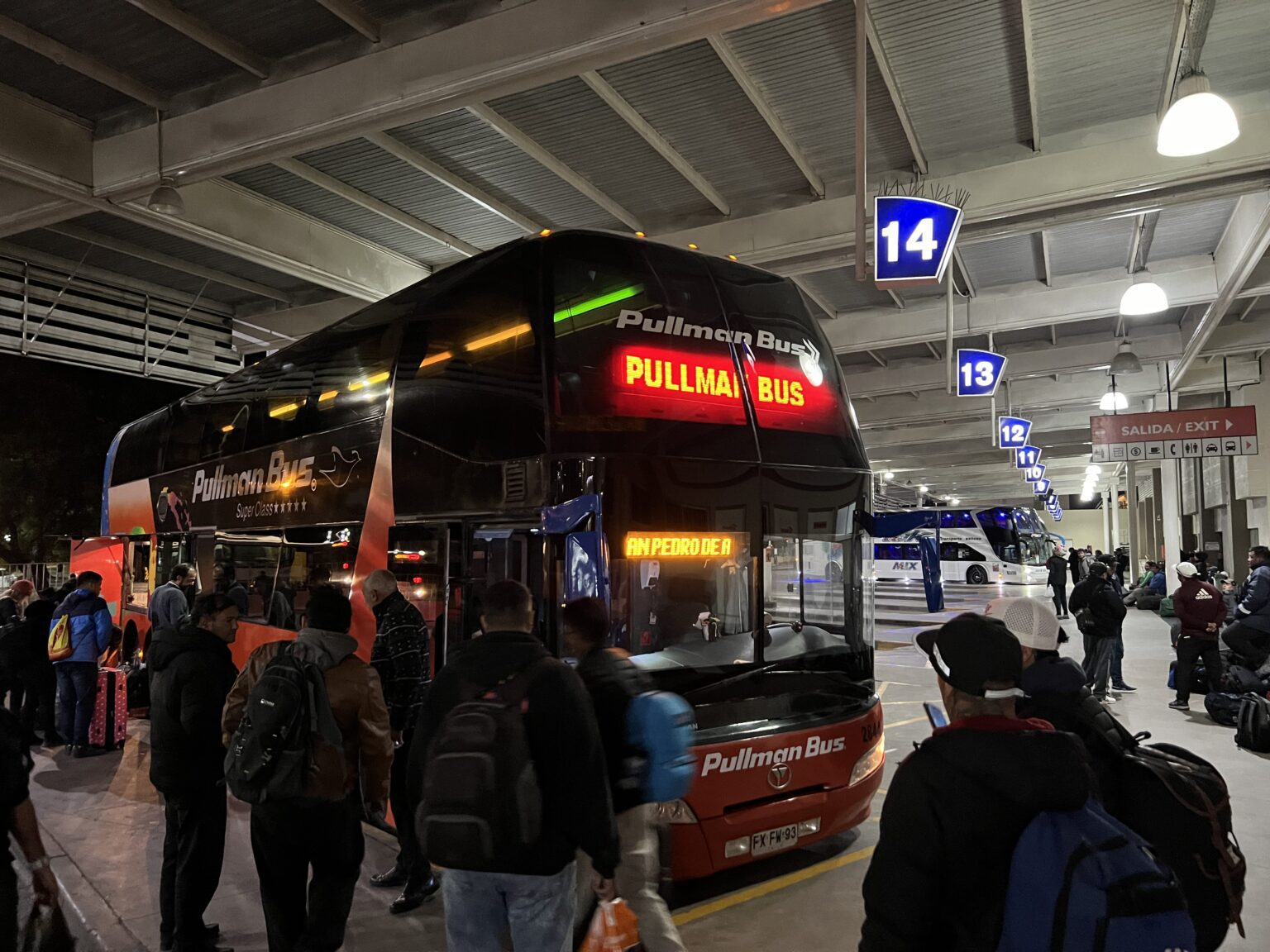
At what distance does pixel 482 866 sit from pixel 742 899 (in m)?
3.08

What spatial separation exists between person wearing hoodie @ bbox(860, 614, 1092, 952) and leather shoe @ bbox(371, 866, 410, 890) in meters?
4.37

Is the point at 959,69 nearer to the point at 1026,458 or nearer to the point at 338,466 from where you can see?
the point at 338,466

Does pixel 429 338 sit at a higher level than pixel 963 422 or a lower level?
lower

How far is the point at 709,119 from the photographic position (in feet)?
30.1

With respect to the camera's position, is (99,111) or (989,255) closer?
(99,111)

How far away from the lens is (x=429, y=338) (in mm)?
6121

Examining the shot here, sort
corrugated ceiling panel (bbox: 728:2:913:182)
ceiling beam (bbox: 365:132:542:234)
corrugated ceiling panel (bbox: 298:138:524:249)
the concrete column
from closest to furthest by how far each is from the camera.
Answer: corrugated ceiling panel (bbox: 728:2:913:182) < ceiling beam (bbox: 365:132:542:234) < corrugated ceiling panel (bbox: 298:138:524:249) < the concrete column

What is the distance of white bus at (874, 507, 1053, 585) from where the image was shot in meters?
36.5

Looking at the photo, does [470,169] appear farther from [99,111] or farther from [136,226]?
[136,226]

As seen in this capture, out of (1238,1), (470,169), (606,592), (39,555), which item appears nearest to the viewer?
(606,592)

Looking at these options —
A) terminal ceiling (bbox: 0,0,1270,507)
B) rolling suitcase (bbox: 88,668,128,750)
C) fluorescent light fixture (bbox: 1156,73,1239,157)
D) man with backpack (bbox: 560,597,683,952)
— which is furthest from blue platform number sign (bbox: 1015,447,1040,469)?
man with backpack (bbox: 560,597,683,952)

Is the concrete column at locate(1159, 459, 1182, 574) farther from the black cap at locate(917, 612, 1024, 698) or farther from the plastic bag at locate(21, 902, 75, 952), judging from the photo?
the plastic bag at locate(21, 902, 75, 952)

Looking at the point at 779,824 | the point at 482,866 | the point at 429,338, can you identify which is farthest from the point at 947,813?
the point at 429,338

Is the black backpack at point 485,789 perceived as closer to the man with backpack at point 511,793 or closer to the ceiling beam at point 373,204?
the man with backpack at point 511,793
